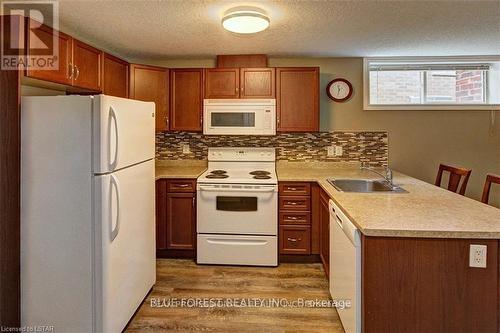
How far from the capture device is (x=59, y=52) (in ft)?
8.25

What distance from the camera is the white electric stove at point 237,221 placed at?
344 centimetres

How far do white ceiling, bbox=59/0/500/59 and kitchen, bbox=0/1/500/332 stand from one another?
0.07 ft

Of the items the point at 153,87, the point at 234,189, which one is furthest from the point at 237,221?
the point at 153,87

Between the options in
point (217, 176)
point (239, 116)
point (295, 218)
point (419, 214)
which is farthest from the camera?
point (239, 116)

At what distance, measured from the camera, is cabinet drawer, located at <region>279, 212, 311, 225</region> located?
3.49 metres

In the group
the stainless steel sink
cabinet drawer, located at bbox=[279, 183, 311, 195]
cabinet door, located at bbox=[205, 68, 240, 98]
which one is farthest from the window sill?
cabinet door, located at bbox=[205, 68, 240, 98]

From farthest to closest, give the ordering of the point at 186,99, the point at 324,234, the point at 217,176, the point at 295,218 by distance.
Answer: the point at 186,99 → the point at 217,176 → the point at 295,218 → the point at 324,234

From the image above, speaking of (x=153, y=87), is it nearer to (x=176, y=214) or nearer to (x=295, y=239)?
(x=176, y=214)

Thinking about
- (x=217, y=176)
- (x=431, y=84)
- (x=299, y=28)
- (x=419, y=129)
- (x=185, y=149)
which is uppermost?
(x=299, y=28)

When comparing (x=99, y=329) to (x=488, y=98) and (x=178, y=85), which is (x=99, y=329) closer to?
(x=178, y=85)

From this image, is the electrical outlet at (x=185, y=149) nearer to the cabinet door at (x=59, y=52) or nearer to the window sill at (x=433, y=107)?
the cabinet door at (x=59, y=52)

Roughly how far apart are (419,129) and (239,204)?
230 cm

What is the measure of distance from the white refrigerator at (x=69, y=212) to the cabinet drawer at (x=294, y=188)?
1.77m

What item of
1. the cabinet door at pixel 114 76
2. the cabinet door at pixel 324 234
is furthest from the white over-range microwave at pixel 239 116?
the cabinet door at pixel 324 234
